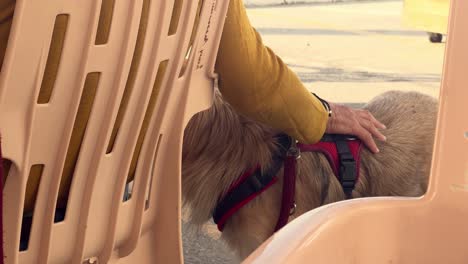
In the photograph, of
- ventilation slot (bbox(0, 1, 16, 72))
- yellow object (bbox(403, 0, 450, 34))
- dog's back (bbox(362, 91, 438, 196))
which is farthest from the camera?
yellow object (bbox(403, 0, 450, 34))

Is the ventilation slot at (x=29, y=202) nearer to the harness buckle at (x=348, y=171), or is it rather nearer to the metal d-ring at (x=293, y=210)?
the metal d-ring at (x=293, y=210)

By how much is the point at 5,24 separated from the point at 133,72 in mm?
261

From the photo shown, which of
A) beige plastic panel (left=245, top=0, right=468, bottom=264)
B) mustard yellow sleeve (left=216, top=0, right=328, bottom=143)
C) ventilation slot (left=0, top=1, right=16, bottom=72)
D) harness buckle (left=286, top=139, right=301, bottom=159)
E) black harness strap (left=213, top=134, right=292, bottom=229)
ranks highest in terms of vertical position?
ventilation slot (left=0, top=1, right=16, bottom=72)

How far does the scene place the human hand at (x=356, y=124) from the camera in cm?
244

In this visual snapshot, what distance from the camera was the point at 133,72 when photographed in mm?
1393

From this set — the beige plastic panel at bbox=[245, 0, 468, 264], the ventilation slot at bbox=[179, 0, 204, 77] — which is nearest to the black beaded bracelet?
the ventilation slot at bbox=[179, 0, 204, 77]

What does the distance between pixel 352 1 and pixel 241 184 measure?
8746mm

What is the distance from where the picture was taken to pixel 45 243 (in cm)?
140

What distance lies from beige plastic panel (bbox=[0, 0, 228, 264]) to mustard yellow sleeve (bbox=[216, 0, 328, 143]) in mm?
174

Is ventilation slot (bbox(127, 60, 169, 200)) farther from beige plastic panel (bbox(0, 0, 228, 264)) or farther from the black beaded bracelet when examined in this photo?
the black beaded bracelet

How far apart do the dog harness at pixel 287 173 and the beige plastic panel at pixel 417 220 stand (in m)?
1.46

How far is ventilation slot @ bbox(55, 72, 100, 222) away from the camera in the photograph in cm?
133

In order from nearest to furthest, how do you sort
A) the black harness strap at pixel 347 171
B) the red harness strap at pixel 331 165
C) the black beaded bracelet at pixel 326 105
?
the black beaded bracelet at pixel 326 105 → the red harness strap at pixel 331 165 → the black harness strap at pixel 347 171

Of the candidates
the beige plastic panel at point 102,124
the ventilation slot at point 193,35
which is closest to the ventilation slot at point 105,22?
the beige plastic panel at point 102,124
